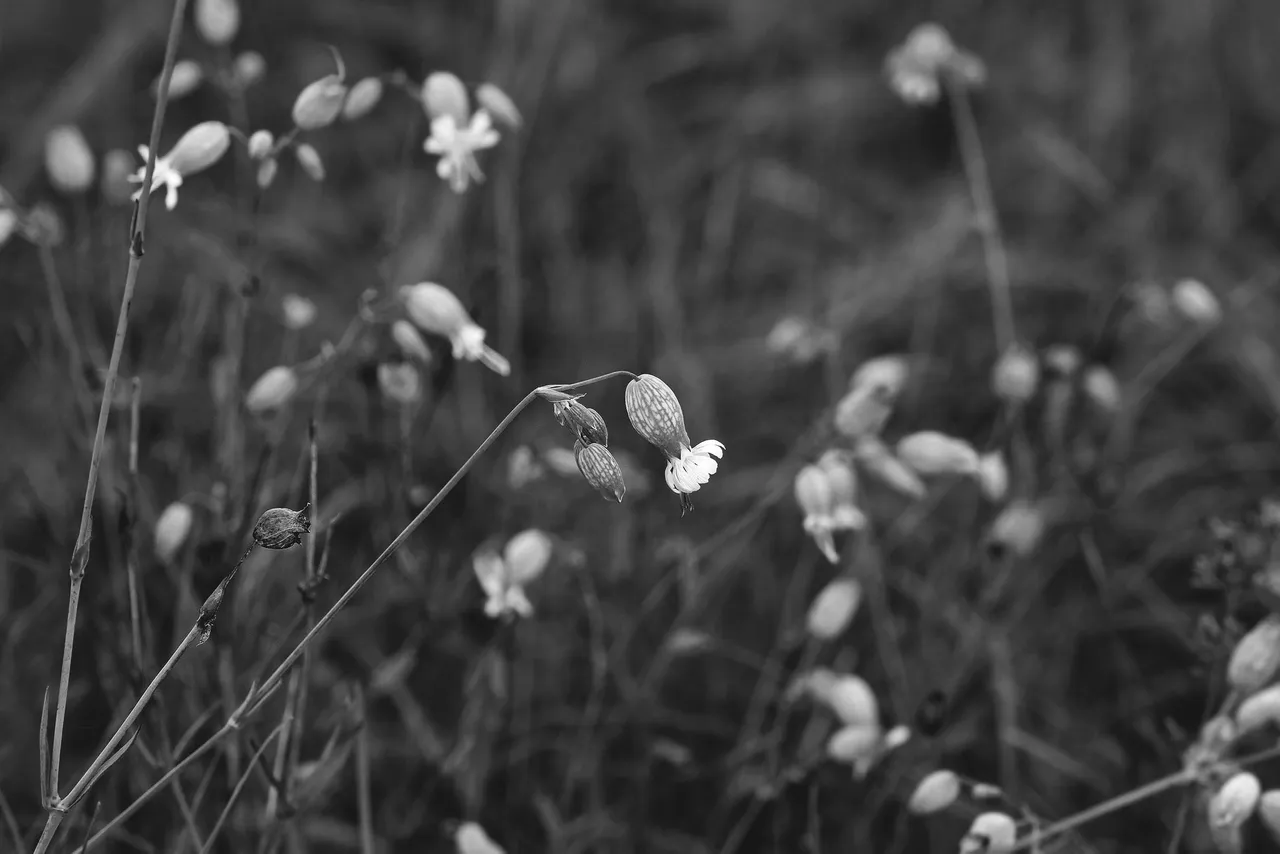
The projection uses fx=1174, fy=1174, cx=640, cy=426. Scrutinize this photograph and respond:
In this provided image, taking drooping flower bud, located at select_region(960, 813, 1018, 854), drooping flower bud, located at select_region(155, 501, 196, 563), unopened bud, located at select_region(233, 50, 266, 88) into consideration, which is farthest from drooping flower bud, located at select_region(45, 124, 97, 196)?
drooping flower bud, located at select_region(960, 813, 1018, 854)

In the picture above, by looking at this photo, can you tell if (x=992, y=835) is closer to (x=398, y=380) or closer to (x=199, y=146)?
(x=398, y=380)

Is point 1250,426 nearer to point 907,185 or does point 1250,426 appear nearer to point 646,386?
point 907,185

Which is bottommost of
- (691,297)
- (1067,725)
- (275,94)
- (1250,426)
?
(1067,725)

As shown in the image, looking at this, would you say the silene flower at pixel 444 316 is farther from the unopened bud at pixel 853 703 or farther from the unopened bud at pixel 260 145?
the unopened bud at pixel 853 703

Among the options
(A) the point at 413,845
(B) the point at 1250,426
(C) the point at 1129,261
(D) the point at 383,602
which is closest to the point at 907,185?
(C) the point at 1129,261

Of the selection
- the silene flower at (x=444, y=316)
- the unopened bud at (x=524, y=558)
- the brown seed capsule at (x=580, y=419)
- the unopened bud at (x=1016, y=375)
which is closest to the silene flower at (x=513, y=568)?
the unopened bud at (x=524, y=558)

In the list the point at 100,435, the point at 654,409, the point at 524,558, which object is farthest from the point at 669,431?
the point at 100,435
